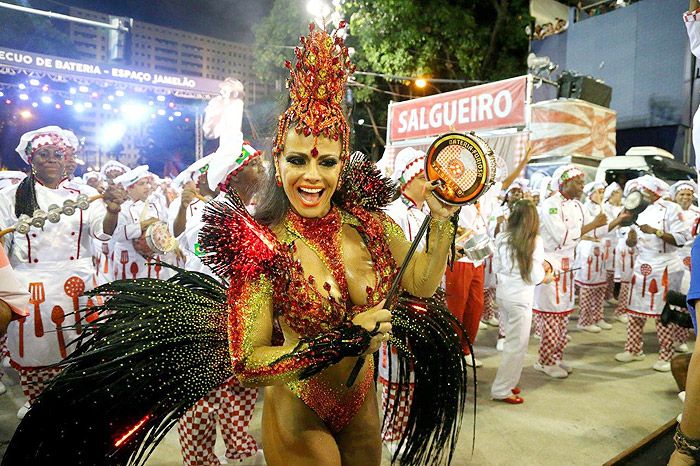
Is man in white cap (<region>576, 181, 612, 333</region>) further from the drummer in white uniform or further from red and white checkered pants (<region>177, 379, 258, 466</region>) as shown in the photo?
the drummer in white uniform

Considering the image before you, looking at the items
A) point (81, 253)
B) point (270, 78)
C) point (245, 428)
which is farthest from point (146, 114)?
point (245, 428)

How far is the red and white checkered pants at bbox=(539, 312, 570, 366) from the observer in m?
5.31

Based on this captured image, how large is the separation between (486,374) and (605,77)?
42.2ft

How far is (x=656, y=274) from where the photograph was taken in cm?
586

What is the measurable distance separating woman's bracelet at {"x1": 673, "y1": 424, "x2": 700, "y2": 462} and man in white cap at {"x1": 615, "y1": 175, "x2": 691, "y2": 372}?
4.93 m

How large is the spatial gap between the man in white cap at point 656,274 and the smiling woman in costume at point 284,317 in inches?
194

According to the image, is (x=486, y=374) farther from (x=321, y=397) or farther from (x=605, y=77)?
(x=605, y=77)

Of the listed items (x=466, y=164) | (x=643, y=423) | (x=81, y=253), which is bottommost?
(x=643, y=423)

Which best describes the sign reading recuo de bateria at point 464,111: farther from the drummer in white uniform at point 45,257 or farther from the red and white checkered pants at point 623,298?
the drummer in white uniform at point 45,257

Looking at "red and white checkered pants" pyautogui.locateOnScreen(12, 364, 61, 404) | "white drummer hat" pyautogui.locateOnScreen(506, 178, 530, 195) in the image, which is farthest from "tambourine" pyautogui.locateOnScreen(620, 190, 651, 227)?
"red and white checkered pants" pyautogui.locateOnScreen(12, 364, 61, 404)

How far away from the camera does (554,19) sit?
16969mm

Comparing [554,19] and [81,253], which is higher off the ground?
[554,19]

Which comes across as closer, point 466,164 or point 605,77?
point 466,164

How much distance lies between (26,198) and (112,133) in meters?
17.8
